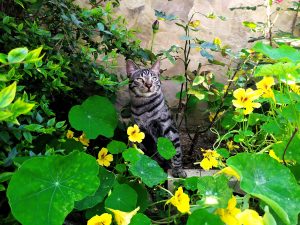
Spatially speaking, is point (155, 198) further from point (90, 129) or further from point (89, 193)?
point (89, 193)

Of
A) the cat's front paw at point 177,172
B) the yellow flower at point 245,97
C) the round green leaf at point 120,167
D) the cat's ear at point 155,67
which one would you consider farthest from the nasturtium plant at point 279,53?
the cat's front paw at point 177,172

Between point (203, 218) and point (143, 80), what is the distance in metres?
1.25

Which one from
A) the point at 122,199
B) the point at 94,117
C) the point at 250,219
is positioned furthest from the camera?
the point at 94,117

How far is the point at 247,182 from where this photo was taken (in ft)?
4.73

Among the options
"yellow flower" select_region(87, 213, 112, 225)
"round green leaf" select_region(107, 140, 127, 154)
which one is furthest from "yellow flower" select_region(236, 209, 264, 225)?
"round green leaf" select_region(107, 140, 127, 154)

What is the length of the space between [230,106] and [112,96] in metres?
0.80

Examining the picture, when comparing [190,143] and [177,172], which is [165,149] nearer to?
[177,172]

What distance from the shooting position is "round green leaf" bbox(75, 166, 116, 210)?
5.48 feet

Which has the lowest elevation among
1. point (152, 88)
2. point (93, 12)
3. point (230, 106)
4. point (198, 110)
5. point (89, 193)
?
point (198, 110)

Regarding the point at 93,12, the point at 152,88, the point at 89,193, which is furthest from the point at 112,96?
the point at 89,193

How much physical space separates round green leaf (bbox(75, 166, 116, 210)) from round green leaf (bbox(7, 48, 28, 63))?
2.55ft

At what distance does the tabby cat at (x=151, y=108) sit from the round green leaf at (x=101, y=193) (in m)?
0.86

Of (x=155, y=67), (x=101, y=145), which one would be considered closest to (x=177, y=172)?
(x=101, y=145)

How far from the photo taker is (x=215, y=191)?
1.51 metres
